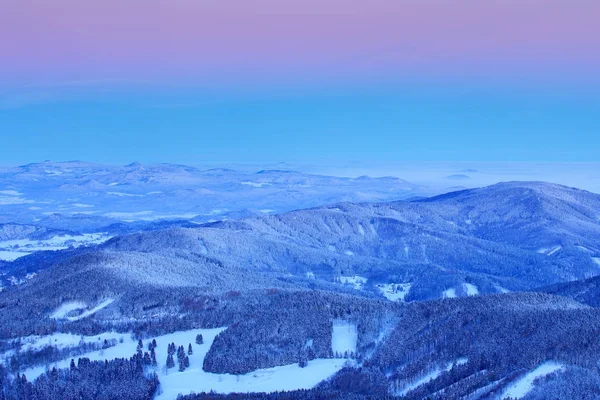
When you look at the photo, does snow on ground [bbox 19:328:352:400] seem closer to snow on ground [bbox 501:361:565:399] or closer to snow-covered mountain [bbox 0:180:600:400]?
snow-covered mountain [bbox 0:180:600:400]

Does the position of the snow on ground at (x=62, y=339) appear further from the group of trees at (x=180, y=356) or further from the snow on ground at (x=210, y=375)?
the group of trees at (x=180, y=356)

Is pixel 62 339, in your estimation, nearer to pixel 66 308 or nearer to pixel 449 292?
pixel 66 308

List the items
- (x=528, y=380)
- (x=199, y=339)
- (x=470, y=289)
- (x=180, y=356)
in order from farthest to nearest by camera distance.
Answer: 1. (x=470, y=289)
2. (x=199, y=339)
3. (x=180, y=356)
4. (x=528, y=380)

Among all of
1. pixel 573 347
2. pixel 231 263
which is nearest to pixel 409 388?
pixel 573 347

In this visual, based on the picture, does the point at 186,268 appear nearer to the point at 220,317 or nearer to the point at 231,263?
the point at 231,263

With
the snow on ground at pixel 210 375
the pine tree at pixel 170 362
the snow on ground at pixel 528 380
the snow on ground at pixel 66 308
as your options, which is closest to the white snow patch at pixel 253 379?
the snow on ground at pixel 210 375

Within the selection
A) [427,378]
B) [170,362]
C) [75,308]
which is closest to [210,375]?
[170,362]

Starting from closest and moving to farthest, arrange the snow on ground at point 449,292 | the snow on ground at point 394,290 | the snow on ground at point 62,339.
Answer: the snow on ground at point 62,339
the snow on ground at point 449,292
the snow on ground at point 394,290
